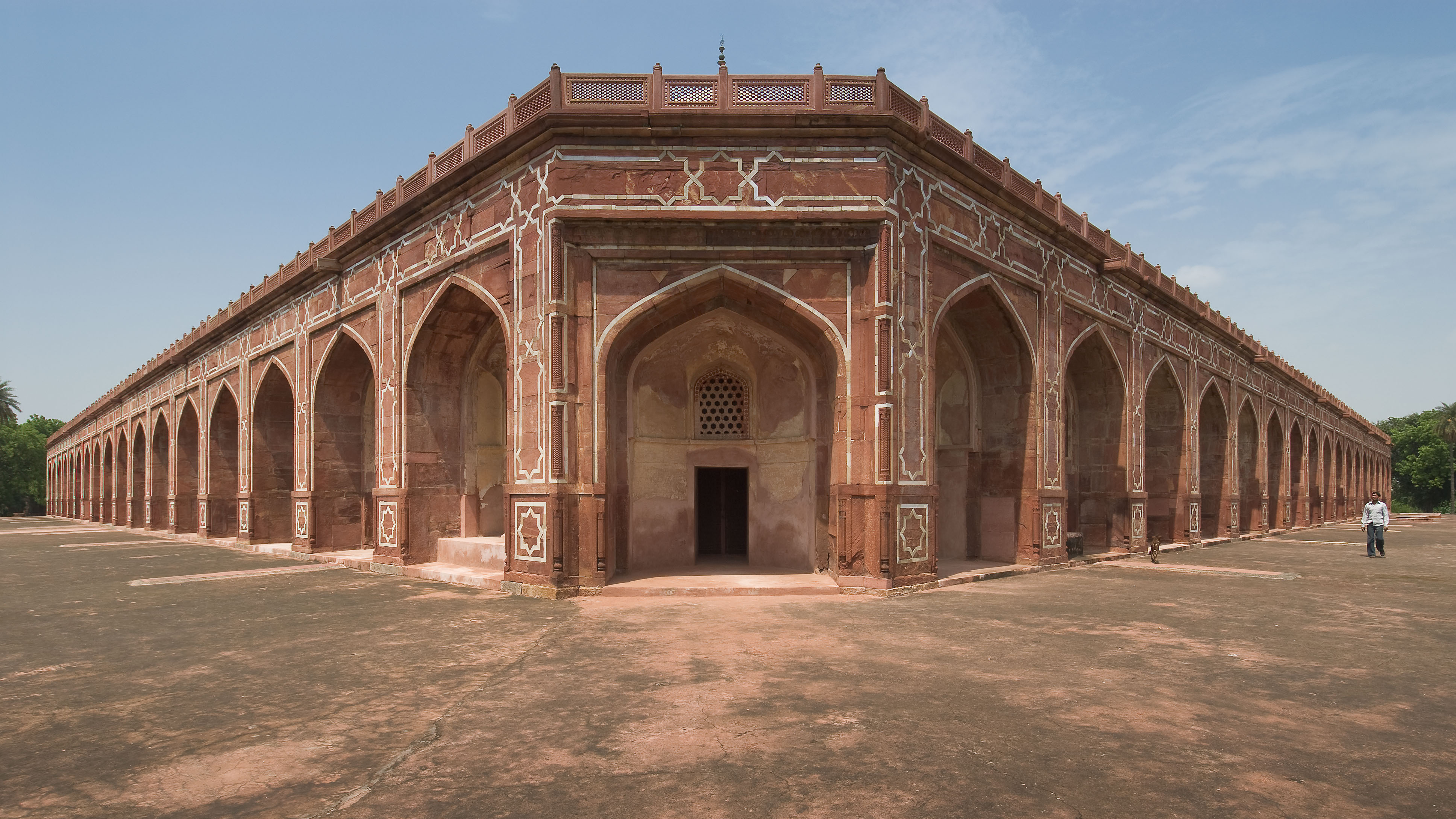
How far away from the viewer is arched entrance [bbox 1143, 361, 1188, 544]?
1995cm

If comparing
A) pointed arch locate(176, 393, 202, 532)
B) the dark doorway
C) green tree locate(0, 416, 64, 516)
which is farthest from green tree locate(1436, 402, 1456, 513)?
green tree locate(0, 416, 64, 516)

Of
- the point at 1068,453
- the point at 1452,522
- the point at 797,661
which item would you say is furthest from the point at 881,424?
the point at 1452,522

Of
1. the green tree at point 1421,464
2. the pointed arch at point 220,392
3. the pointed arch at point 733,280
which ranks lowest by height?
the green tree at point 1421,464

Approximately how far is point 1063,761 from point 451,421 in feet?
41.0

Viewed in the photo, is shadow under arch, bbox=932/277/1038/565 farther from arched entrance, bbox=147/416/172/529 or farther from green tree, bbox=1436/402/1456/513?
green tree, bbox=1436/402/1456/513

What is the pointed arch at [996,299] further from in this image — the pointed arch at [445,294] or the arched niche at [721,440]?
the pointed arch at [445,294]

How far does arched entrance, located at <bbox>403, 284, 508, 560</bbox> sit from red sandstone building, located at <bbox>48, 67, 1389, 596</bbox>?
54mm

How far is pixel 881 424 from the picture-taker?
34.1ft

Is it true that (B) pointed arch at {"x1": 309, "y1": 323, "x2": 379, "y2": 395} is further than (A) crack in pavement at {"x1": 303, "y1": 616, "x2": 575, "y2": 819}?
Yes

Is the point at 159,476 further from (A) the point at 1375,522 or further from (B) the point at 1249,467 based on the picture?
(B) the point at 1249,467

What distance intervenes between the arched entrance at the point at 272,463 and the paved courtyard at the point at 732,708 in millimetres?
10607

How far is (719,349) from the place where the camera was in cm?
1285

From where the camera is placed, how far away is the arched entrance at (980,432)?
14.0m

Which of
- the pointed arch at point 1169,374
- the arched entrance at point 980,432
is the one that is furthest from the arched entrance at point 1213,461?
the arched entrance at point 980,432
